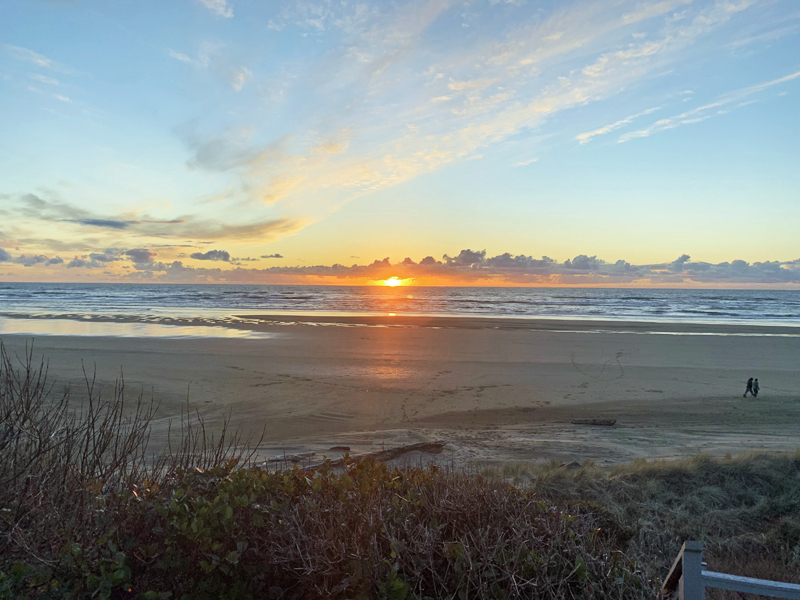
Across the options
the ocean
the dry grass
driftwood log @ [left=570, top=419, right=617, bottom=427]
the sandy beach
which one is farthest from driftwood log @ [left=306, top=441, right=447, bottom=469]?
the ocean

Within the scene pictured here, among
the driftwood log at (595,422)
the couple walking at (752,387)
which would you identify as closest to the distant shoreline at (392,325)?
the couple walking at (752,387)

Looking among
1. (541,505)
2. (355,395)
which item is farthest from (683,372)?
(541,505)

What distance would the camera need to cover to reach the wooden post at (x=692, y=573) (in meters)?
2.46

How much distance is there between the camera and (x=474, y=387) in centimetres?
1518

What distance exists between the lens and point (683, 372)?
57.4 ft

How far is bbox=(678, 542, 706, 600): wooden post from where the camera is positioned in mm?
2459

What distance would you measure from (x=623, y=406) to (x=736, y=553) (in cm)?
816

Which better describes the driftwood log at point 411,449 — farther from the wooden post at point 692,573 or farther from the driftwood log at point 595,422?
the wooden post at point 692,573

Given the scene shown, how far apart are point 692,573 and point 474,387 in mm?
12785

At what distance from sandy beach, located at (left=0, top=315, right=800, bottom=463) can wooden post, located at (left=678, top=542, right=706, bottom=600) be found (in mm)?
6129

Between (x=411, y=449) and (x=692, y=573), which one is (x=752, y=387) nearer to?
(x=411, y=449)

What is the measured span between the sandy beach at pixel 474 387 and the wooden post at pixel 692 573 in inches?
241

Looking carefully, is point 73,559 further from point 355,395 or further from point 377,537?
point 355,395

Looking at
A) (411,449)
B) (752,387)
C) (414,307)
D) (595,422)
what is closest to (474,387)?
(595,422)
